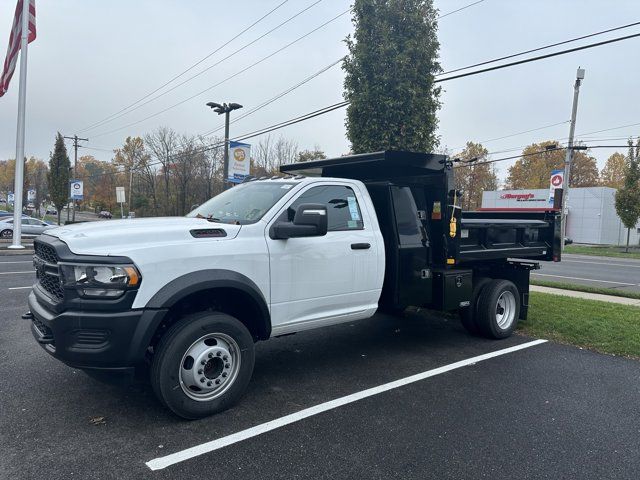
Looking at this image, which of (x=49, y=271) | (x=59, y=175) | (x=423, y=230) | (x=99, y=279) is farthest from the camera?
(x=59, y=175)

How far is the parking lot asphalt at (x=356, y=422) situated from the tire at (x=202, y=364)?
0.16 metres

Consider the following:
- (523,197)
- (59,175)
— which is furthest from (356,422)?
(523,197)

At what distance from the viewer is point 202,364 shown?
3748 mm

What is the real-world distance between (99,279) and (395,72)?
7.33 metres

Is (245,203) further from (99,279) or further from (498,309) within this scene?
(498,309)

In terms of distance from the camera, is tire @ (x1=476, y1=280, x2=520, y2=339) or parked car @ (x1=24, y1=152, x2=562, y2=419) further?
tire @ (x1=476, y1=280, x2=520, y2=339)

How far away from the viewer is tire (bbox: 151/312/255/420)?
3576 mm

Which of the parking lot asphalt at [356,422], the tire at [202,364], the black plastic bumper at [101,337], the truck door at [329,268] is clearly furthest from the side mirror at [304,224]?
the parking lot asphalt at [356,422]

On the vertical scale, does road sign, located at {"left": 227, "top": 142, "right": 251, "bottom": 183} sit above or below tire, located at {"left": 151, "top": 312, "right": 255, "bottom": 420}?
above

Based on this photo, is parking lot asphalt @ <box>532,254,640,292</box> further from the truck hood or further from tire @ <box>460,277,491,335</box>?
the truck hood

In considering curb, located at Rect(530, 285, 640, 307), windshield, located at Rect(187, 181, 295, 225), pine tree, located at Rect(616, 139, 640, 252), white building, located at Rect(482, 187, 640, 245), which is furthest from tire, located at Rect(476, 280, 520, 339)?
Answer: white building, located at Rect(482, 187, 640, 245)

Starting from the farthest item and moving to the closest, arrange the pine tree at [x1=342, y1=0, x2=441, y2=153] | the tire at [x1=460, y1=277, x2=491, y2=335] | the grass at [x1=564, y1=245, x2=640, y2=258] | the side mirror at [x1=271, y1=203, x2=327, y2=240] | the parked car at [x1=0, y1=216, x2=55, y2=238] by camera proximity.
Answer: the grass at [x1=564, y1=245, x2=640, y2=258], the parked car at [x1=0, y1=216, x2=55, y2=238], the pine tree at [x1=342, y1=0, x2=441, y2=153], the tire at [x1=460, y1=277, x2=491, y2=335], the side mirror at [x1=271, y1=203, x2=327, y2=240]

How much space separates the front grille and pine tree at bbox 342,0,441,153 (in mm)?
6536

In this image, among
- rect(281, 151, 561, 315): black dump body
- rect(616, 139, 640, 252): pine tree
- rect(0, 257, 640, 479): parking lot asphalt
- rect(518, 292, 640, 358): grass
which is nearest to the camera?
rect(0, 257, 640, 479): parking lot asphalt
